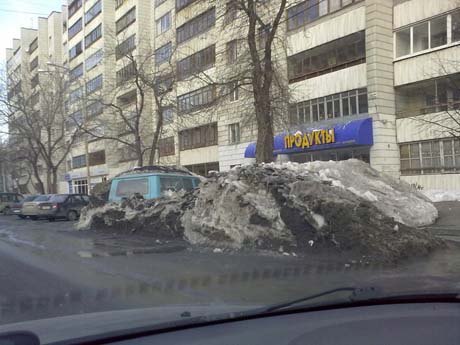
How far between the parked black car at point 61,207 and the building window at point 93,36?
1344 inches

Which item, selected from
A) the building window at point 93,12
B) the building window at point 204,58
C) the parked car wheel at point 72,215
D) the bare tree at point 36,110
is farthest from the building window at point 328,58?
the building window at point 93,12

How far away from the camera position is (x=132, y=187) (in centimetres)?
1495

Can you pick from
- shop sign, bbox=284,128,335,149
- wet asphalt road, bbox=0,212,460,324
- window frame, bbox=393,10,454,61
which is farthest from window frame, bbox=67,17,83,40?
wet asphalt road, bbox=0,212,460,324

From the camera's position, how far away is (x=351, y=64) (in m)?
26.3

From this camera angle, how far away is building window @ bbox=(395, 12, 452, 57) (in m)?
22.5

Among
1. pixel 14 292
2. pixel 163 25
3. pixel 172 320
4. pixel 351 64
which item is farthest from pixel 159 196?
pixel 163 25

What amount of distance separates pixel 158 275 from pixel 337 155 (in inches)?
818

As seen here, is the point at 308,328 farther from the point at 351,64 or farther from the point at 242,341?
the point at 351,64

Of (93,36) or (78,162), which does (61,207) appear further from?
(78,162)

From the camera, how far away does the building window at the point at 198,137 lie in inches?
1469

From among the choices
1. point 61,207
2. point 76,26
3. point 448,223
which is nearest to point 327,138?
point 448,223

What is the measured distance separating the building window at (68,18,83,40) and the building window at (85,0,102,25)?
2470mm

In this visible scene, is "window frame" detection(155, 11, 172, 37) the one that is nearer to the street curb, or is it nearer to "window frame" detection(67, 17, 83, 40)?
"window frame" detection(67, 17, 83, 40)

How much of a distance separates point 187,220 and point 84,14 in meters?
53.5
